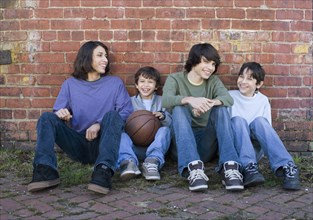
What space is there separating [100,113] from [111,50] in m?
0.84

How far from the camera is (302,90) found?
17.5ft

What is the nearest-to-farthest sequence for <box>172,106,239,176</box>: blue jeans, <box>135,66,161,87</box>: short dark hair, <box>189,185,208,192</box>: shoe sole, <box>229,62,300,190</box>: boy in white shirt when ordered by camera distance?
<box>189,185,208,192</box>: shoe sole → <box>229,62,300,190</box>: boy in white shirt → <box>172,106,239,176</box>: blue jeans → <box>135,66,161,87</box>: short dark hair

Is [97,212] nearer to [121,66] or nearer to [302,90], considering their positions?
[121,66]

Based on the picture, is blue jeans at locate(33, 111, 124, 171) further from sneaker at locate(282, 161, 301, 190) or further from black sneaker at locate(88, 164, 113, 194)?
sneaker at locate(282, 161, 301, 190)

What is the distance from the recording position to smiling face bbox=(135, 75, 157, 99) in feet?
16.6

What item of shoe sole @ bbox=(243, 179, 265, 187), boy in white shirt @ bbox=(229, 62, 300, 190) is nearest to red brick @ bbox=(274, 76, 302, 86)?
boy in white shirt @ bbox=(229, 62, 300, 190)

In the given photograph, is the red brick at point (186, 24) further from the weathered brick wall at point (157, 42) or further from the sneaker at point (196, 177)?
the sneaker at point (196, 177)

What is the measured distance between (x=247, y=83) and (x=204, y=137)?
33.3 inches

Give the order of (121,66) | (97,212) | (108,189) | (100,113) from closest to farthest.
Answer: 1. (97,212)
2. (108,189)
3. (100,113)
4. (121,66)

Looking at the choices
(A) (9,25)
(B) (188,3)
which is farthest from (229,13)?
(A) (9,25)

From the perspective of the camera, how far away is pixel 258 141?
15.2 ft

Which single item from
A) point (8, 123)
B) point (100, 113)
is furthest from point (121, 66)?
point (8, 123)

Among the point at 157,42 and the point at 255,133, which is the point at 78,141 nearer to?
the point at 157,42

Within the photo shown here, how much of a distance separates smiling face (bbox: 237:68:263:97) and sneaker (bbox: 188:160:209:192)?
1300mm
